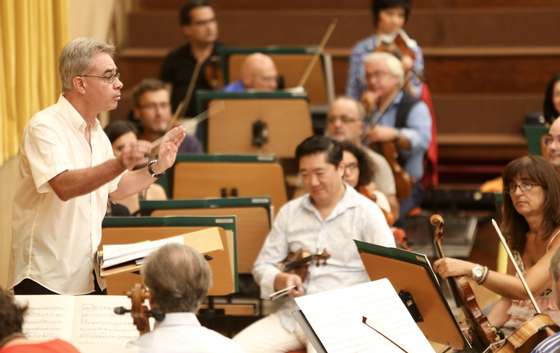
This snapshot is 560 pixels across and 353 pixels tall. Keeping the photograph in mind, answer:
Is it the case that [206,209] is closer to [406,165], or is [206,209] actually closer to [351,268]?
[351,268]

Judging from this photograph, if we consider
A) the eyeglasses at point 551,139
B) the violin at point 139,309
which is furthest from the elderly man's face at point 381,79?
the violin at point 139,309

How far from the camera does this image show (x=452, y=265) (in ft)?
13.2

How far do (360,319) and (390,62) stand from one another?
310 centimetres

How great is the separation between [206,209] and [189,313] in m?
1.86

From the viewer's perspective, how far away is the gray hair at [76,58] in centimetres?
392

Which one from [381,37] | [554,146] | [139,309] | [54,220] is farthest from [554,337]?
[381,37]

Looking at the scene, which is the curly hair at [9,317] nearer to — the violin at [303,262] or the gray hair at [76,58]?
the gray hair at [76,58]

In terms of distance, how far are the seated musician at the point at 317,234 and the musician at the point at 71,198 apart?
0.84 metres

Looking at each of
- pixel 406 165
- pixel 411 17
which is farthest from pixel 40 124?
pixel 411 17

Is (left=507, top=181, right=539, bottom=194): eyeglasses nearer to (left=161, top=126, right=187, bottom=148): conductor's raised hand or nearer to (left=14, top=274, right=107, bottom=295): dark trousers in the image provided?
(left=161, top=126, right=187, bottom=148): conductor's raised hand

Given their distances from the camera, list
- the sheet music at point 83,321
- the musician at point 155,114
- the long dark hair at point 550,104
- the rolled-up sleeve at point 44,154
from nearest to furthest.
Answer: the sheet music at point 83,321 → the rolled-up sleeve at point 44,154 → the long dark hair at point 550,104 → the musician at point 155,114

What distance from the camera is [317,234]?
184 inches

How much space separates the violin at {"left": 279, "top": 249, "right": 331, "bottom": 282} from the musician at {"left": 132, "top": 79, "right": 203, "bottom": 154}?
159 centimetres

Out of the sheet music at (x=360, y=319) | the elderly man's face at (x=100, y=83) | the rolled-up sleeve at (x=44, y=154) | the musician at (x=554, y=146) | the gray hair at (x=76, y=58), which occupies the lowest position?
the sheet music at (x=360, y=319)
